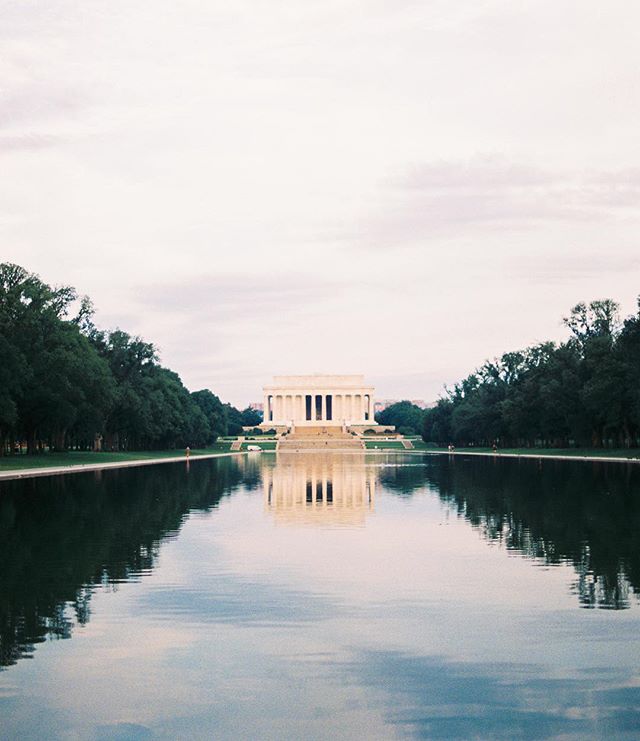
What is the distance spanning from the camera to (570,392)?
3922 inches

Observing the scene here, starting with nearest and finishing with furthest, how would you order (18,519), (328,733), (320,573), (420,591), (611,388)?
1. (328,733)
2. (420,591)
3. (320,573)
4. (18,519)
5. (611,388)

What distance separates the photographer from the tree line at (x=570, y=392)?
87.2 metres

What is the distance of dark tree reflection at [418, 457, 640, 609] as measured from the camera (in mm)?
18031

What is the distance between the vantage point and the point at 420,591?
16.7 metres

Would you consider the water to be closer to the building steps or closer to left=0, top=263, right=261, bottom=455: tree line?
left=0, top=263, right=261, bottom=455: tree line

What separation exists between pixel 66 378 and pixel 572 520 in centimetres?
5492

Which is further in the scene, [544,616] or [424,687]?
[544,616]

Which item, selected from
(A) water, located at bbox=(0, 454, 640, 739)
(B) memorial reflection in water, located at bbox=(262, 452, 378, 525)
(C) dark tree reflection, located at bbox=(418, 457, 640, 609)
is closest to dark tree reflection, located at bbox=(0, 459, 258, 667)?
(A) water, located at bbox=(0, 454, 640, 739)

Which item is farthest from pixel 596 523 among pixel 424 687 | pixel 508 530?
pixel 424 687

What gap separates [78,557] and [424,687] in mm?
12087

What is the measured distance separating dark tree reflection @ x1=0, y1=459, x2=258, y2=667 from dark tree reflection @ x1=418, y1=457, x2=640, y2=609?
7591mm

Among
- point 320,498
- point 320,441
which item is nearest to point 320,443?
point 320,441

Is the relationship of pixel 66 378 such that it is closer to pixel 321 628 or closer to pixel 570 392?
pixel 570 392

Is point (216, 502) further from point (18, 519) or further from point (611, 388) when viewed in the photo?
point (611, 388)
